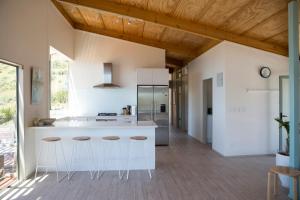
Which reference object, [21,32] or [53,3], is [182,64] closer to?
[53,3]

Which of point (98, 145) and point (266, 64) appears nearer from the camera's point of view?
point (98, 145)

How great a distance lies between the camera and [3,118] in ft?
11.7

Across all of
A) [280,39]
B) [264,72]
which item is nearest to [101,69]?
[264,72]

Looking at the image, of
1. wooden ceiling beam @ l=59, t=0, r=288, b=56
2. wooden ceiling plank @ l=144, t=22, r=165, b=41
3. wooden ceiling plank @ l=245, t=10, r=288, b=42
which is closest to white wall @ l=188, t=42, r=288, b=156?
wooden ceiling beam @ l=59, t=0, r=288, b=56

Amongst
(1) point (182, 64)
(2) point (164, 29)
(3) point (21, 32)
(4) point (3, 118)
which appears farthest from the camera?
(1) point (182, 64)

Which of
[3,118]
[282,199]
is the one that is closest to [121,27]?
[3,118]

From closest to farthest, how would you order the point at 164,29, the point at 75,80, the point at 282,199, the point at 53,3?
the point at 282,199 < the point at 53,3 < the point at 164,29 < the point at 75,80

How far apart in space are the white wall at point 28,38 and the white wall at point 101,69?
1608 millimetres

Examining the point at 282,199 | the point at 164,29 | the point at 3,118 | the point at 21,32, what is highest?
the point at 164,29

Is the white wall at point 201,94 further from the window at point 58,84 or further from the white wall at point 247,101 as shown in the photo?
the window at point 58,84

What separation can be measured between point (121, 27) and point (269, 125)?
189 inches

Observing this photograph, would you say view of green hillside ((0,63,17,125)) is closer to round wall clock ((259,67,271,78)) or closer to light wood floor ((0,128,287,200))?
light wood floor ((0,128,287,200))

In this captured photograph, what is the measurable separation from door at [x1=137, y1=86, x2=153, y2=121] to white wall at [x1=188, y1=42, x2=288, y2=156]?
2.12 metres

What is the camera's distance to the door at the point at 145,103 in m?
7.09
